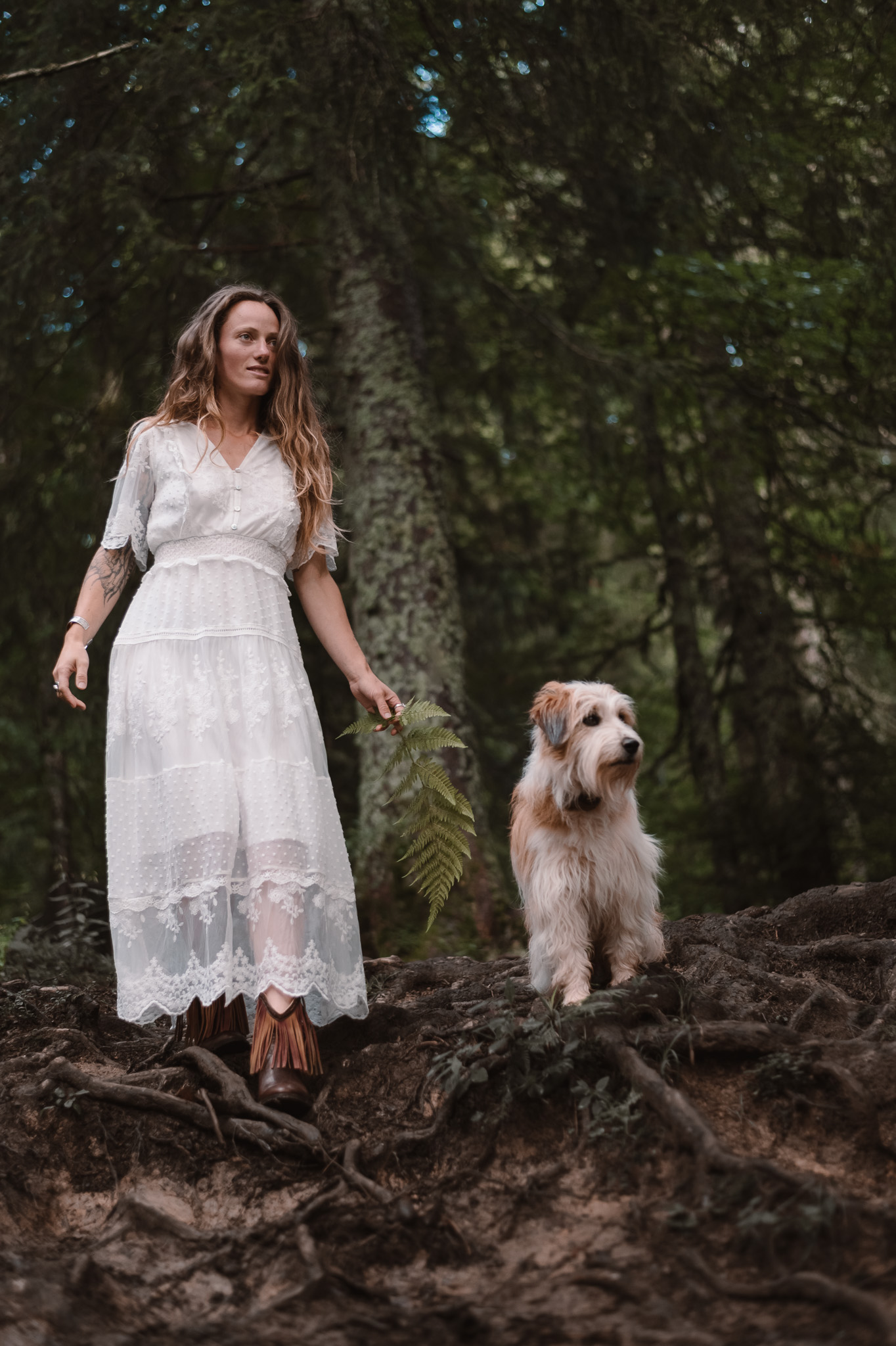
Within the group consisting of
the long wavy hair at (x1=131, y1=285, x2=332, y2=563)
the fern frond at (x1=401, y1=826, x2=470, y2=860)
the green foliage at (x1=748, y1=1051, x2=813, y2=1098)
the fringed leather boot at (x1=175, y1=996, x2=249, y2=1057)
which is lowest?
the green foliage at (x1=748, y1=1051, x2=813, y2=1098)

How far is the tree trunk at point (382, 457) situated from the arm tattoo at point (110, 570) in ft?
10.2

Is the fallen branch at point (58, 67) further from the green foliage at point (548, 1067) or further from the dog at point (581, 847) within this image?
the green foliage at point (548, 1067)

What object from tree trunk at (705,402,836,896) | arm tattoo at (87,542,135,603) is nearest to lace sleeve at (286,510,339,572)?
arm tattoo at (87,542,135,603)

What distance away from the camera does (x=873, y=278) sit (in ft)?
30.1

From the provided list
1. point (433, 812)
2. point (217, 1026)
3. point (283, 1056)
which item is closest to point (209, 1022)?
point (217, 1026)

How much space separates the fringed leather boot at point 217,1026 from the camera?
4555 millimetres

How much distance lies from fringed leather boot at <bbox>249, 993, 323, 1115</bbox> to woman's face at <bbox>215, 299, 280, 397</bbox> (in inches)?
100

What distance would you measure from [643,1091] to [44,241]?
740 cm

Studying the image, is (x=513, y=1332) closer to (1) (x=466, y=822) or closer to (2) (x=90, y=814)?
(1) (x=466, y=822)

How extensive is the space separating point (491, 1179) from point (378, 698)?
194cm

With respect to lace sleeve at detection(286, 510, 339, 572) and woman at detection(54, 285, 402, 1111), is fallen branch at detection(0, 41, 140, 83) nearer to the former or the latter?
woman at detection(54, 285, 402, 1111)

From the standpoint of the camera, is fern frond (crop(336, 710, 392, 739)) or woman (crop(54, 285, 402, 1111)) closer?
woman (crop(54, 285, 402, 1111))

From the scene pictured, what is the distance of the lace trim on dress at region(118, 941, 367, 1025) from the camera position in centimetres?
414

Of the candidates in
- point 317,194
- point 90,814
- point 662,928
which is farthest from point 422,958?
point 317,194
